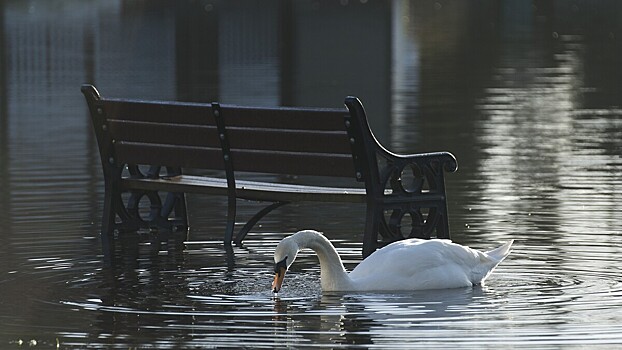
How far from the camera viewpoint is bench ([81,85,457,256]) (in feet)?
38.0

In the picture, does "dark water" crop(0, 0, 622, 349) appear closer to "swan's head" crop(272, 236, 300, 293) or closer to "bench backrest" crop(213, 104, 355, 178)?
"swan's head" crop(272, 236, 300, 293)

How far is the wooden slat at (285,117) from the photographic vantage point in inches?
461

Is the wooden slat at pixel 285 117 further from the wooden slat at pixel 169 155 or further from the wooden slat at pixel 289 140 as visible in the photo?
the wooden slat at pixel 169 155

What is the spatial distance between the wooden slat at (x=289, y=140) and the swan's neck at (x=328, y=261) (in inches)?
68.1

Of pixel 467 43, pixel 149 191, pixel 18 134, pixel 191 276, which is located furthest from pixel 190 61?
pixel 191 276

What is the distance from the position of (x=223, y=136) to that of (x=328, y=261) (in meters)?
2.64

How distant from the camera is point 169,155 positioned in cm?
1285

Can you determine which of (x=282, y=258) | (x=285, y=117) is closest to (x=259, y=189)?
(x=285, y=117)

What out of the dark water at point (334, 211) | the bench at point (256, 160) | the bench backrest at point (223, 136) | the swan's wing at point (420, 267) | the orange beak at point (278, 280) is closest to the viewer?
the dark water at point (334, 211)

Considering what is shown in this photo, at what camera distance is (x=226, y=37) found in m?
49.7

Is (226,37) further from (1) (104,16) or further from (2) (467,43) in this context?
(1) (104,16)

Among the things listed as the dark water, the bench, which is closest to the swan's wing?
the dark water

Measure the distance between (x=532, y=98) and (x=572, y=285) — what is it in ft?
53.8

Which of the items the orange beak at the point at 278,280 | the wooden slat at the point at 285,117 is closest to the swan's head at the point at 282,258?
the orange beak at the point at 278,280
